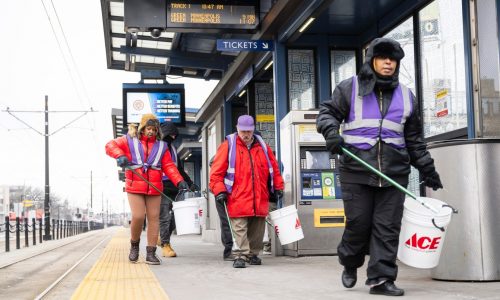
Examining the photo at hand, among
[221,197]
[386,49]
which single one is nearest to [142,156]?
[221,197]

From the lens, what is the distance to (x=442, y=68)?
784cm

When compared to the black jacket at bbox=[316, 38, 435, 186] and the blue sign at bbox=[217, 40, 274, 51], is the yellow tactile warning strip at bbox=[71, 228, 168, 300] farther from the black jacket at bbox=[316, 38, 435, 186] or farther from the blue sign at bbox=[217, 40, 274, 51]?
the blue sign at bbox=[217, 40, 274, 51]

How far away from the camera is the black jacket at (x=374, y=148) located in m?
4.79

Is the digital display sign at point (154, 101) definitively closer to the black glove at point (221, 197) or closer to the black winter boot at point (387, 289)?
the black glove at point (221, 197)

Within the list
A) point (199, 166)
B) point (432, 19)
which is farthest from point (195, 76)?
point (432, 19)

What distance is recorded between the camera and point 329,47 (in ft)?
34.9

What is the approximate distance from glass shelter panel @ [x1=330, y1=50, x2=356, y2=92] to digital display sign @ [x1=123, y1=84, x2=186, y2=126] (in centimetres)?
850

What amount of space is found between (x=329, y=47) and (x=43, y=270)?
5353mm

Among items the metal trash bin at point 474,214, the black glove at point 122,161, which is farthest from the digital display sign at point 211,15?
the metal trash bin at point 474,214

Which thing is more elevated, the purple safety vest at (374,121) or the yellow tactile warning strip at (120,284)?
the purple safety vest at (374,121)

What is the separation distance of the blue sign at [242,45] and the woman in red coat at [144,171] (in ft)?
8.21

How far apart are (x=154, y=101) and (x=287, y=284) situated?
44.6 ft

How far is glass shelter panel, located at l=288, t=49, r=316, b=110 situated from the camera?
34.7ft

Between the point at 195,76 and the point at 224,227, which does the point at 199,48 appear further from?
the point at 224,227
